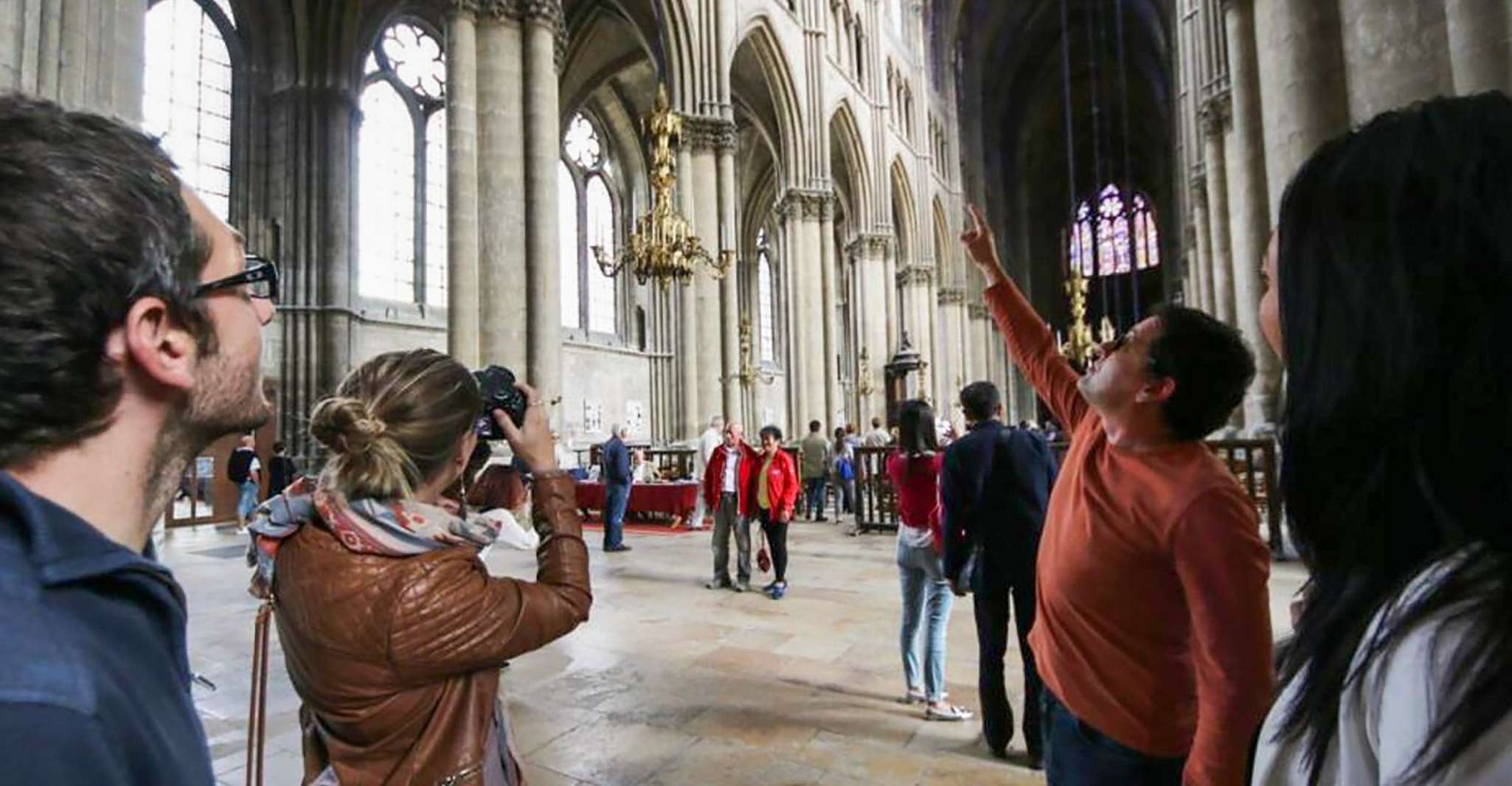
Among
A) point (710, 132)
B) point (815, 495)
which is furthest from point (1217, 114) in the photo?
point (815, 495)

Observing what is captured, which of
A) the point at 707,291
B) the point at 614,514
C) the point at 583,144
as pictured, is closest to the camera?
the point at 614,514

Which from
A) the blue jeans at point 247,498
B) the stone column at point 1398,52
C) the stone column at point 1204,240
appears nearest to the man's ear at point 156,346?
the stone column at point 1398,52

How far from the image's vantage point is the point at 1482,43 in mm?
3947

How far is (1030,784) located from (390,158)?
1851 centimetres

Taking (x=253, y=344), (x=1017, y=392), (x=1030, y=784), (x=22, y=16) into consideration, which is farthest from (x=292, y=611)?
(x=1017, y=392)

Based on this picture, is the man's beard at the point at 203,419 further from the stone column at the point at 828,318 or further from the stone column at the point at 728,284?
the stone column at the point at 828,318

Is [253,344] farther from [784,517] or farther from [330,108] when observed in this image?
[330,108]

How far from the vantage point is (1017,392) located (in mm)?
34094

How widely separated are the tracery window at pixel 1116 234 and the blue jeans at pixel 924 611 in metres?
38.6

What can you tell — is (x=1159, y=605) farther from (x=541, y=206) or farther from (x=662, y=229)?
(x=541, y=206)

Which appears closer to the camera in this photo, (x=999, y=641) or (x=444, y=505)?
(x=444, y=505)

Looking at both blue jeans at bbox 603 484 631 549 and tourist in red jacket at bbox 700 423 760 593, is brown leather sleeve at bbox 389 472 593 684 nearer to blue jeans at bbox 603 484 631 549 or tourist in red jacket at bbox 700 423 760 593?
tourist in red jacket at bbox 700 423 760 593

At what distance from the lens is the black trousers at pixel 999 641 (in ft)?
9.78

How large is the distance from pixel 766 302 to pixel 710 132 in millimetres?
15148
